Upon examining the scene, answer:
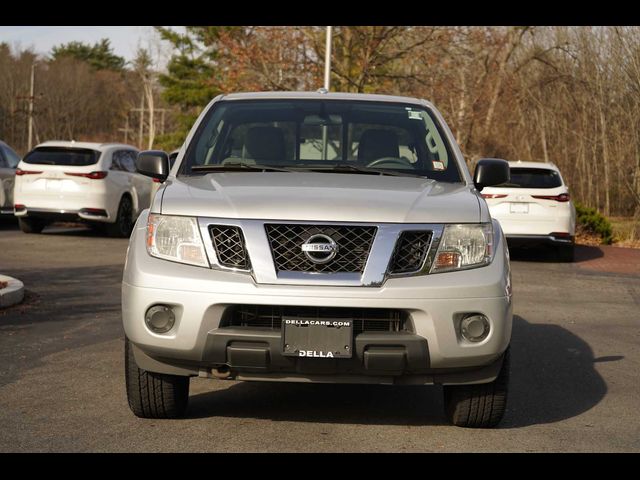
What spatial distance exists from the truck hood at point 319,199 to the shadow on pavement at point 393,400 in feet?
4.18

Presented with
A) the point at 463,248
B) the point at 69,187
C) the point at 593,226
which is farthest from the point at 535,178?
the point at 463,248

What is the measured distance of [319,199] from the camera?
18.4 feet

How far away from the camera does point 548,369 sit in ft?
26.8

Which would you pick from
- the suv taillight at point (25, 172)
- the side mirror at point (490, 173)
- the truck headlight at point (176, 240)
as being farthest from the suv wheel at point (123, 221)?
the truck headlight at point (176, 240)

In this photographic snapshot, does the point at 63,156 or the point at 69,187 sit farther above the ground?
the point at 63,156

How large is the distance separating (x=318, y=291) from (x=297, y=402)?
1.55m

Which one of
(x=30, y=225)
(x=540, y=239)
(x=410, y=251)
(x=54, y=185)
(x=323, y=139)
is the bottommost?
(x=30, y=225)

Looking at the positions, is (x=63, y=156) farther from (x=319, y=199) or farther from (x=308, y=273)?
(x=308, y=273)

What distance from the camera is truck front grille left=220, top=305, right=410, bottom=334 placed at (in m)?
5.41

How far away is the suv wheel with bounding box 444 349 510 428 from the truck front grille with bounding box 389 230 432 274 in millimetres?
784

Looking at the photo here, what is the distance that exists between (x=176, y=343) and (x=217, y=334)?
24 cm

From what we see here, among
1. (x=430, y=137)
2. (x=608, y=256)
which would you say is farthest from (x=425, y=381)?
(x=608, y=256)

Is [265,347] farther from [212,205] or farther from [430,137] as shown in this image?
[430,137]

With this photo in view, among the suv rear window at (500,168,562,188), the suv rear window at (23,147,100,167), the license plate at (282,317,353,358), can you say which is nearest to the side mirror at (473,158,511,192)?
the license plate at (282,317,353,358)
